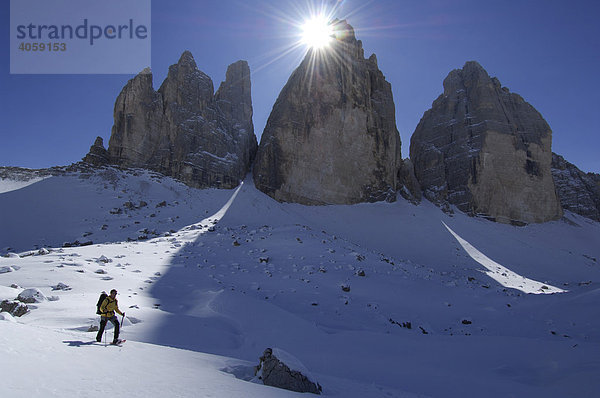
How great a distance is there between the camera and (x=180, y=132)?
3975 cm

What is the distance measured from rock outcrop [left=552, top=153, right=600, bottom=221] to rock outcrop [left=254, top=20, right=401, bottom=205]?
3781 cm

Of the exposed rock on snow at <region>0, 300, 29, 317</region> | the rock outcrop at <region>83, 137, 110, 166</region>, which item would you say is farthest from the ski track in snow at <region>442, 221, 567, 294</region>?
the rock outcrop at <region>83, 137, 110, 166</region>

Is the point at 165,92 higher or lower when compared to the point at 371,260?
higher

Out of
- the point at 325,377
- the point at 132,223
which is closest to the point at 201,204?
the point at 132,223

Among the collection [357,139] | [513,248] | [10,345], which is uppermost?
[357,139]

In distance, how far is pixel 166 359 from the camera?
542 centimetres

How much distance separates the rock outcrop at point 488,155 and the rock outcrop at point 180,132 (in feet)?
103

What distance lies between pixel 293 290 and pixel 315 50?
39.0 meters

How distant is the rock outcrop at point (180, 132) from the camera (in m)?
38.2

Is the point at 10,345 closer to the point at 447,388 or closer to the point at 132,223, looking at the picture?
the point at 447,388

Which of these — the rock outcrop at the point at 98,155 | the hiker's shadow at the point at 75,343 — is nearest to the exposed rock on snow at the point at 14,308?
the hiker's shadow at the point at 75,343

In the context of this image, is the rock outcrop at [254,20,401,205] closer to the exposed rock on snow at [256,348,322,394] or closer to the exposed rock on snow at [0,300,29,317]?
the exposed rock on snow at [0,300,29,317]

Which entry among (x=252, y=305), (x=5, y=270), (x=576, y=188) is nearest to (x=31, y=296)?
(x=5, y=270)

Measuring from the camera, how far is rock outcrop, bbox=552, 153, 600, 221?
56.8 metres
